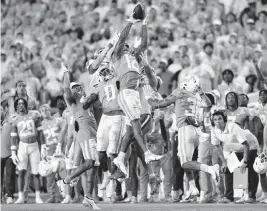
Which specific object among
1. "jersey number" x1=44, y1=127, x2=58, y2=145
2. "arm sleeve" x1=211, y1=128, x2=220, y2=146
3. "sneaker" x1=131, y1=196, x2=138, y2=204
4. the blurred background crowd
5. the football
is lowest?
"sneaker" x1=131, y1=196, x2=138, y2=204

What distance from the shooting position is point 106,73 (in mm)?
15164

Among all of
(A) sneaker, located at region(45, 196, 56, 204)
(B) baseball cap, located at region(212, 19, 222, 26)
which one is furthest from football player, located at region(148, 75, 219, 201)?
(B) baseball cap, located at region(212, 19, 222, 26)

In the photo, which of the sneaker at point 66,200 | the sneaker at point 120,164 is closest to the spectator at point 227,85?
the sneaker at point 66,200

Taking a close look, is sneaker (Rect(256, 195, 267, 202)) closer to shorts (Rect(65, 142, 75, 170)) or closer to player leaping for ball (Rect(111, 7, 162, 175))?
player leaping for ball (Rect(111, 7, 162, 175))

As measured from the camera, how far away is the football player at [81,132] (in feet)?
48.8

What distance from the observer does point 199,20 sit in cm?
2375

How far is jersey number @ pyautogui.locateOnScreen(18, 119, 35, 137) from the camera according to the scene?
1802 cm

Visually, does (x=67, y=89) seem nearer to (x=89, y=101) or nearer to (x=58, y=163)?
(x=89, y=101)

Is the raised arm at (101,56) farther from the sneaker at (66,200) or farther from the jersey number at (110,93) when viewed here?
the sneaker at (66,200)

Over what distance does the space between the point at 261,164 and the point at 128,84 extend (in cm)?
303

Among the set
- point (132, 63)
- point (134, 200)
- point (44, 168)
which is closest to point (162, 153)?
point (134, 200)

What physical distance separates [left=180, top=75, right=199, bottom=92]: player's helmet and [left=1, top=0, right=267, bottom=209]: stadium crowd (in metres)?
0.02

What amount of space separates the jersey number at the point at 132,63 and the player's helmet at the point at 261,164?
294cm

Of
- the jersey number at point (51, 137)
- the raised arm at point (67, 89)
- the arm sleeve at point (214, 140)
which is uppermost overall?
the raised arm at point (67, 89)
